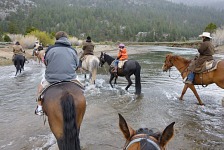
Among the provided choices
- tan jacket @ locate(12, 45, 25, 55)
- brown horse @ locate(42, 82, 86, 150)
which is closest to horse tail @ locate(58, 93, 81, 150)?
brown horse @ locate(42, 82, 86, 150)

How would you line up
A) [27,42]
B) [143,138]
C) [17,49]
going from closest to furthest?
[143,138], [17,49], [27,42]

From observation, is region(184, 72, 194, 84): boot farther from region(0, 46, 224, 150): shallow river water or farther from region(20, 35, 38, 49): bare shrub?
region(20, 35, 38, 49): bare shrub

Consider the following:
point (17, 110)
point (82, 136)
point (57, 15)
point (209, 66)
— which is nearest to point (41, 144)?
point (82, 136)

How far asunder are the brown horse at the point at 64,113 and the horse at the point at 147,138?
2.11 m

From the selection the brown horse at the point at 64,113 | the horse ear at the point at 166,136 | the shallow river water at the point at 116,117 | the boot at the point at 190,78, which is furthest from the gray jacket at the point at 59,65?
the boot at the point at 190,78

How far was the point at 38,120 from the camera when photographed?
6.86m

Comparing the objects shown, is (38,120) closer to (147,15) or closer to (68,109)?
(68,109)

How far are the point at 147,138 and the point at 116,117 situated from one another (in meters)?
5.38

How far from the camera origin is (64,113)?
13.3 feet

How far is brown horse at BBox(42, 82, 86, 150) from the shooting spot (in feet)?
13.2

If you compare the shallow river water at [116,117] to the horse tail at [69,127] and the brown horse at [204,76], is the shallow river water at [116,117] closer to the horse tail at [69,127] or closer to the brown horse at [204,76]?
the brown horse at [204,76]

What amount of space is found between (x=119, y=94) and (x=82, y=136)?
172 inches

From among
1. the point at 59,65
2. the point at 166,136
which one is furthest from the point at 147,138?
the point at 59,65

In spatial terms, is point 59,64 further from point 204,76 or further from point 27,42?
point 27,42
